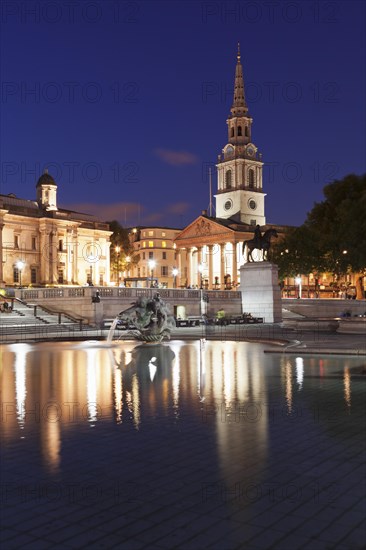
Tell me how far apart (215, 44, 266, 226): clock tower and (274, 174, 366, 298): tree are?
219ft

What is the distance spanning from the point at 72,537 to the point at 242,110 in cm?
15174

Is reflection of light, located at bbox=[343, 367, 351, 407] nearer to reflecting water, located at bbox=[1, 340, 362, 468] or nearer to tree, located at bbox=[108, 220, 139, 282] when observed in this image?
reflecting water, located at bbox=[1, 340, 362, 468]

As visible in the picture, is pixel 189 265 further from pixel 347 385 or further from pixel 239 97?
pixel 347 385

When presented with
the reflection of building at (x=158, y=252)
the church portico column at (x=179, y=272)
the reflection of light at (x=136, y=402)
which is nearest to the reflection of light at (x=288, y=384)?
the reflection of light at (x=136, y=402)

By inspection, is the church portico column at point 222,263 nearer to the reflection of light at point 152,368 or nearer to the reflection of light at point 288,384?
the reflection of light at point 152,368

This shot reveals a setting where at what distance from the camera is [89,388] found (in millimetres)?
13797

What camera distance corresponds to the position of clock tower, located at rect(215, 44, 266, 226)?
148m

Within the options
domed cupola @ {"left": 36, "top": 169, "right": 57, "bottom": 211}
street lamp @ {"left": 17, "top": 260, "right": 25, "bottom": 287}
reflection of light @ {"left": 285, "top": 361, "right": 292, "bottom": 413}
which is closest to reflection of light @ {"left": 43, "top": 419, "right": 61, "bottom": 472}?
reflection of light @ {"left": 285, "top": 361, "right": 292, "bottom": 413}

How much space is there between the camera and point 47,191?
10456 centimetres

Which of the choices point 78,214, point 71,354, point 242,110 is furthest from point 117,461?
point 242,110

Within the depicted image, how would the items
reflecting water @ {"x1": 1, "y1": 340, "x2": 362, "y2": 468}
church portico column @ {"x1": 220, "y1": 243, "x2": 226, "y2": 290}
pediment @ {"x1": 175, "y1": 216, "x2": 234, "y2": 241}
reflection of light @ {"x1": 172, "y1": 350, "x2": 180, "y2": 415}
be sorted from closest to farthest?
reflecting water @ {"x1": 1, "y1": 340, "x2": 362, "y2": 468} < reflection of light @ {"x1": 172, "y1": 350, "x2": 180, "y2": 415} < pediment @ {"x1": 175, "y1": 216, "x2": 234, "y2": 241} < church portico column @ {"x1": 220, "y1": 243, "x2": 226, "y2": 290}

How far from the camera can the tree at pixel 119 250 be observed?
112 meters

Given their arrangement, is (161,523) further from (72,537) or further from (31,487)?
(31,487)

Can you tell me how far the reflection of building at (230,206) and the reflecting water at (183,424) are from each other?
365 ft
